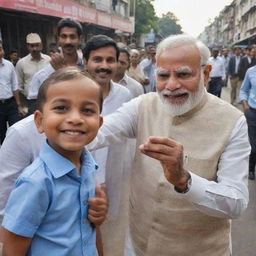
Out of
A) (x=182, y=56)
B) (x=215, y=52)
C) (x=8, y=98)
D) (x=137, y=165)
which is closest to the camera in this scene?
Result: (x=182, y=56)

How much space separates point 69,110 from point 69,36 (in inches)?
88.1

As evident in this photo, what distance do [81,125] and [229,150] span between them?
73 centimetres

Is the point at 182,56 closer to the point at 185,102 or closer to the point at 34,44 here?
the point at 185,102

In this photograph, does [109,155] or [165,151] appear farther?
[109,155]

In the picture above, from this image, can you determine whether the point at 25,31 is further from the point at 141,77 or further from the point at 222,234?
the point at 222,234

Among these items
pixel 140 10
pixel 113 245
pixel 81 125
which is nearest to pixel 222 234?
pixel 81 125

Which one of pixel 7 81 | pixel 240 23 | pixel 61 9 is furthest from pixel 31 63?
pixel 240 23

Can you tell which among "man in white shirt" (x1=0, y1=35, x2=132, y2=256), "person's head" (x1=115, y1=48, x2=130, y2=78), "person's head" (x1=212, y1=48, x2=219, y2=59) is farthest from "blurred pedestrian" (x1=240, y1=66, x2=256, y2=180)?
"person's head" (x1=212, y1=48, x2=219, y2=59)

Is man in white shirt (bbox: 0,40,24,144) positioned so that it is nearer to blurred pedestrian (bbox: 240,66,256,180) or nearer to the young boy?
blurred pedestrian (bbox: 240,66,256,180)

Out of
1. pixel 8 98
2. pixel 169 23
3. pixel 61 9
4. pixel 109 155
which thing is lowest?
pixel 8 98

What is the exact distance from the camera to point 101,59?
265cm

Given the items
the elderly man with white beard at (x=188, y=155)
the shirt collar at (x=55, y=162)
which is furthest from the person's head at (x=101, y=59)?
the shirt collar at (x=55, y=162)

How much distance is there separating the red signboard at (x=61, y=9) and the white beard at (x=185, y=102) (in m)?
8.61

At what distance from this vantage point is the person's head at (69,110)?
1174 millimetres
